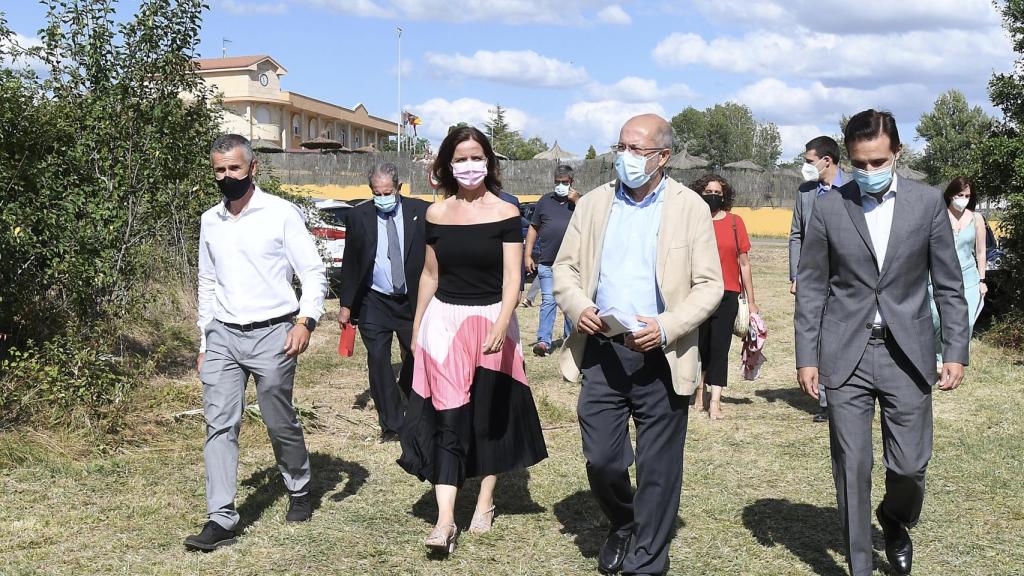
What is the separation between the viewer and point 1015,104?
12.1 m

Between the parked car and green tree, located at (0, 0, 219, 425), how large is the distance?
4.83m

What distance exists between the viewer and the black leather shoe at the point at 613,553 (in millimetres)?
4715

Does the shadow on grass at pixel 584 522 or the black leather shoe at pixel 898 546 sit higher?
the black leather shoe at pixel 898 546

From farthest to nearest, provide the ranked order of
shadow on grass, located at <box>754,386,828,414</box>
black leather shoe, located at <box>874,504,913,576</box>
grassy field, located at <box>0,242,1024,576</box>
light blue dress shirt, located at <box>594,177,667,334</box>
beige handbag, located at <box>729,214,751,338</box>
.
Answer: shadow on grass, located at <box>754,386,828,414</box> < beige handbag, located at <box>729,214,751,338</box> < grassy field, located at <box>0,242,1024,576</box> < black leather shoe, located at <box>874,504,913,576</box> < light blue dress shirt, located at <box>594,177,667,334</box>

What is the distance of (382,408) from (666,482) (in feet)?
10.4

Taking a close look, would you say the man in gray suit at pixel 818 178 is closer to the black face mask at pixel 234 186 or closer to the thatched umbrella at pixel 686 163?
the black face mask at pixel 234 186

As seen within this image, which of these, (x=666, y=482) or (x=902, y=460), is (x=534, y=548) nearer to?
(x=666, y=482)

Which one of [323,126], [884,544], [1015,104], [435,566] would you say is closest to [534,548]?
[435,566]

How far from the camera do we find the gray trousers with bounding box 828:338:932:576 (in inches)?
170

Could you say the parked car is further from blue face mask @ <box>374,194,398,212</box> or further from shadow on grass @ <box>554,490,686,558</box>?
shadow on grass @ <box>554,490,686,558</box>

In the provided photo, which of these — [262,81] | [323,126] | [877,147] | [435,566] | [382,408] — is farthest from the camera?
[323,126]

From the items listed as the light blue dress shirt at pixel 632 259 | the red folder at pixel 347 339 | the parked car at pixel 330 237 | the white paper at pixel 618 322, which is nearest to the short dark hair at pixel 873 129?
the light blue dress shirt at pixel 632 259

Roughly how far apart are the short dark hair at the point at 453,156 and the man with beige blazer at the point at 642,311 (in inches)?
34.8

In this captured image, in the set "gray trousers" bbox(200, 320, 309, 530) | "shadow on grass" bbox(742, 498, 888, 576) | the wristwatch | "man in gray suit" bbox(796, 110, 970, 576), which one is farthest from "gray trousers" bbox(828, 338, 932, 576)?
"gray trousers" bbox(200, 320, 309, 530)
